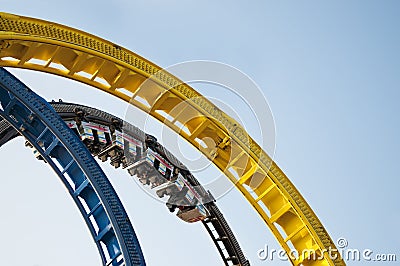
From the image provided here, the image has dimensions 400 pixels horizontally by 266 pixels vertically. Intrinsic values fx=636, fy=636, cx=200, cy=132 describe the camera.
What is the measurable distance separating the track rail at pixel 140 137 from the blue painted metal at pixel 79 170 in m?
1.53

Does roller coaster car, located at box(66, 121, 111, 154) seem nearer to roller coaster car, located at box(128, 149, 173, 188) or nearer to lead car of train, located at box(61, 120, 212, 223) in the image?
lead car of train, located at box(61, 120, 212, 223)

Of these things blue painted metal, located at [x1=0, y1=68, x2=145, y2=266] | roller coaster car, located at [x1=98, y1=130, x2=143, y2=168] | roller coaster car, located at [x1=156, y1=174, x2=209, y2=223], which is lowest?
blue painted metal, located at [x1=0, y1=68, x2=145, y2=266]

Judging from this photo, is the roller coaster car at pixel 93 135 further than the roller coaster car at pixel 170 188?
No

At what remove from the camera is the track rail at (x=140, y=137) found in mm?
11384

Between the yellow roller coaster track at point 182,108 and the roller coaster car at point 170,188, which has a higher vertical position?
the roller coaster car at point 170,188

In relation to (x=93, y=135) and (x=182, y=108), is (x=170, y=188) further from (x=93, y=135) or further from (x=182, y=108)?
(x=182, y=108)

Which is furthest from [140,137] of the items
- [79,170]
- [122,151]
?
[79,170]

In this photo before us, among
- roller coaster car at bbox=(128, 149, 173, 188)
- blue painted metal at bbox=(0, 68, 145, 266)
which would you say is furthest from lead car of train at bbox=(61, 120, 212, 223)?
blue painted metal at bbox=(0, 68, 145, 266)

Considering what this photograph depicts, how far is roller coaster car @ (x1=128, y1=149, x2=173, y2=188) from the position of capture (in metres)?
12.1

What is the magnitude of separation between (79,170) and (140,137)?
2.71m

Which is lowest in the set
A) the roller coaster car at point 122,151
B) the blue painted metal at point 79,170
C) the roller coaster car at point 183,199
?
the blue painted metal at point 79,170

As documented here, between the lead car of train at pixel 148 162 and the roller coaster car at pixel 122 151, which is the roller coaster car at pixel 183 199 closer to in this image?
the lead car of train at pixel 148 162

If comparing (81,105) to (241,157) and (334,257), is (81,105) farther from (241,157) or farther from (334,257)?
(334,257)

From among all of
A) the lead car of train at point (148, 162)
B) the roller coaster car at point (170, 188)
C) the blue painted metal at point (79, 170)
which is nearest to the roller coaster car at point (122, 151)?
the lead car of train at point (148, 162)
